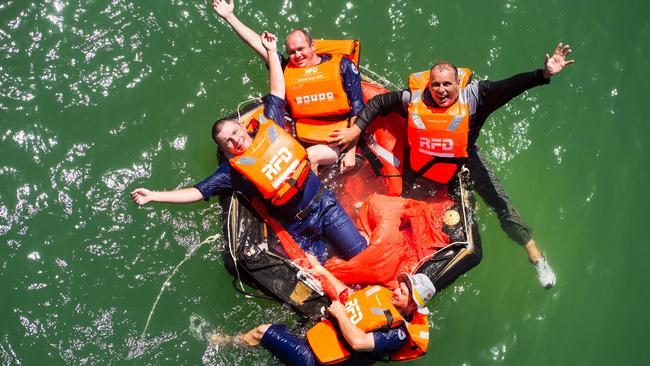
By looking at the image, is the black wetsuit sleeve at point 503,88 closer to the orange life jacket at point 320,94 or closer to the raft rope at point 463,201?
the raft rope at point 463,201

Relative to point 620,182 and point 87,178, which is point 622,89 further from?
point 87,178

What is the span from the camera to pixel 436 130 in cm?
527

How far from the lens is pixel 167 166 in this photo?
591 cm

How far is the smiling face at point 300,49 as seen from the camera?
5.47 meters

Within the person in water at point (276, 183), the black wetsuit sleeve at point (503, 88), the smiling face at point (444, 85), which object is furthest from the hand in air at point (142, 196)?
the black wetsuit sleeve at point (503, 88)

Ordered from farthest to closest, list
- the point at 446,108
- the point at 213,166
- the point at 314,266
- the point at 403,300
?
the point at 213,166
the point at 314,266
the point at 446,108
the point at 403,300

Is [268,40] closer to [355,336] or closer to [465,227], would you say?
[465,227]

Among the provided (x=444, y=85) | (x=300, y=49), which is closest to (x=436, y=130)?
(x=444, y=85)

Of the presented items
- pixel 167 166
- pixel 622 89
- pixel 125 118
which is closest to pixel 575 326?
pixel 622 89

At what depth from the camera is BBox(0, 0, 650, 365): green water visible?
217 inches

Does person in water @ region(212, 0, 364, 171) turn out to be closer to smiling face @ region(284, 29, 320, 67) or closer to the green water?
smiling face @ region(284, 29, 320, 67)

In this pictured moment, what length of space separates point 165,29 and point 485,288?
442cm

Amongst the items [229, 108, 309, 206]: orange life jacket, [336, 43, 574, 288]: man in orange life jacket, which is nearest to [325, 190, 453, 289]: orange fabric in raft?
[336, 43, 574, 288]: man in orange life jacket

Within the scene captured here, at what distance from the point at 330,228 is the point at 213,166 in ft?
4.75
